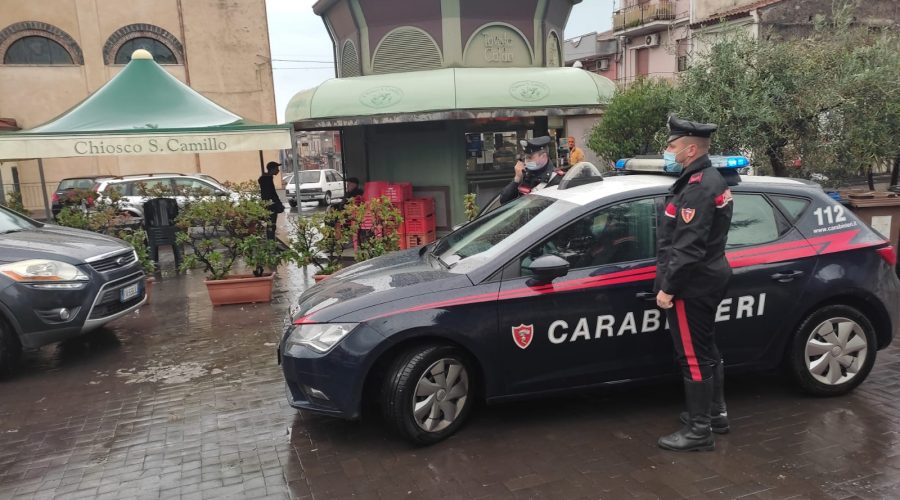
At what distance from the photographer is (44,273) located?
18.5ft

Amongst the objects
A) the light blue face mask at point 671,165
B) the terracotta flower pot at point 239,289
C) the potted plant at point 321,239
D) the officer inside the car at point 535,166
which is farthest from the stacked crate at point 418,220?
the light blue face mask at point 671,165

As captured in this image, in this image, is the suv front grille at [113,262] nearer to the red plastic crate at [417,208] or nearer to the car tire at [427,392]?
the car tire at [427,392]

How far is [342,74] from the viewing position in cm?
1271

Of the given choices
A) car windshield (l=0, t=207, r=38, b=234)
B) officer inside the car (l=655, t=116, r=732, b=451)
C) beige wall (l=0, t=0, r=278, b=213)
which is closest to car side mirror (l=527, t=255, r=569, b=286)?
officer inside the car (l=655, t=116, r=732, b=451)

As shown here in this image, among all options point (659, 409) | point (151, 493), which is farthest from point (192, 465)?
point (659, 409)

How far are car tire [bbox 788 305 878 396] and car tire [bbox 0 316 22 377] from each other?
20.5 ft

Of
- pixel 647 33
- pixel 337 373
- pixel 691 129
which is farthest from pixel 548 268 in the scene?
pixel 647 33

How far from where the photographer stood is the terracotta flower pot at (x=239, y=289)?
7.98 meters

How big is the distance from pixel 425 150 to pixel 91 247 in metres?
6.49

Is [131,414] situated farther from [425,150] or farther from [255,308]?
[425,150]

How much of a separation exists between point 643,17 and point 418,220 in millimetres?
25531

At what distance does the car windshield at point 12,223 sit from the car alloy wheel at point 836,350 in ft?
23.4

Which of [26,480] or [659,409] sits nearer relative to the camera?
[26,480]

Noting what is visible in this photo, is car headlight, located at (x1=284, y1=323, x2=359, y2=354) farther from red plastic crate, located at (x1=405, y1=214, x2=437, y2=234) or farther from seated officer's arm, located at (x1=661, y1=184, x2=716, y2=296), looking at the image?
red plastic crate, located at (x1=405, y1=214, x2=437, y2=234)
